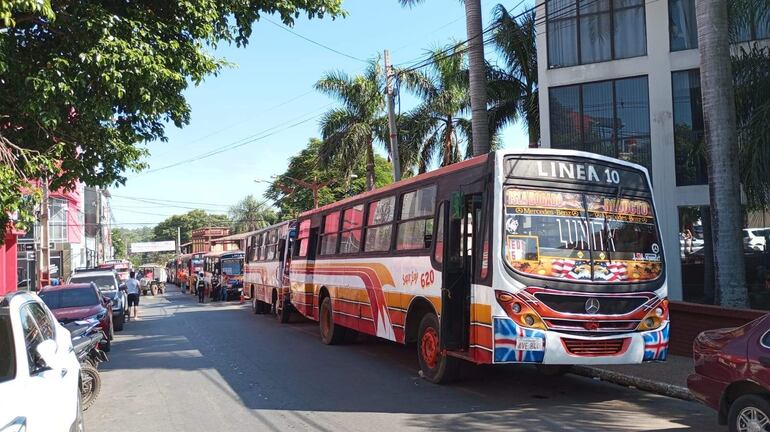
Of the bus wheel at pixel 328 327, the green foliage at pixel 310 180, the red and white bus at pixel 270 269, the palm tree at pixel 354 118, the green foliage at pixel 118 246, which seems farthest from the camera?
the green foliage at pixel 118 246

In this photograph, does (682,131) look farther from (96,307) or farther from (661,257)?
(96,307)

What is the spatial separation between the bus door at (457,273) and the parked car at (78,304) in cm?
913

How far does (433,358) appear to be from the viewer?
9.57 m

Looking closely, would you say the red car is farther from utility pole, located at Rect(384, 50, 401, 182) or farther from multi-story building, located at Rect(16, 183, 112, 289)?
multi-story building, located at Rect(16, 183, 112, 289)

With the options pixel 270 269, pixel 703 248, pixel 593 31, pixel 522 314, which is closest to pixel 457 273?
pixel 522 314

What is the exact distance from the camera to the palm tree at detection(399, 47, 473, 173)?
26.0 metres

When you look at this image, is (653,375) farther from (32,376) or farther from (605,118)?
(605,118)

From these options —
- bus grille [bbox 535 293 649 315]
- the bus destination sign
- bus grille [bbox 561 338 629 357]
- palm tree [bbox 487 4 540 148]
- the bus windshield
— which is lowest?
bus grille [bbox 561 338 629 357]

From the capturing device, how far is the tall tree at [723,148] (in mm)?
11117

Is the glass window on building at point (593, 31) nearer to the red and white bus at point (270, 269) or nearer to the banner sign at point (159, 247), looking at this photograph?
the red and white bus at point (270, 269)

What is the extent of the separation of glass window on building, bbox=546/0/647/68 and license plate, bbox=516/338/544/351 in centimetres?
1341

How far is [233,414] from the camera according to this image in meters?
8.05

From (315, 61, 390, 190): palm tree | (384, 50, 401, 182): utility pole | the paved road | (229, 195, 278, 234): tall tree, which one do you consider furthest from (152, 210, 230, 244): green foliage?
the paved road

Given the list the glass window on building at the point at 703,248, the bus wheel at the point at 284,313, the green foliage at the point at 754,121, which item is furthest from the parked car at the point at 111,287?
the green foliage at the point at 754,121
